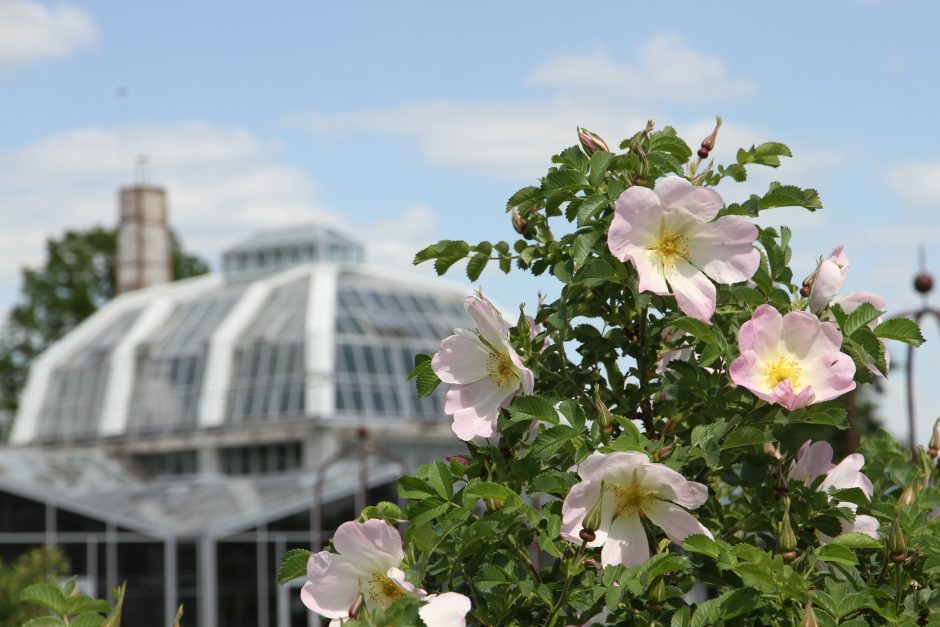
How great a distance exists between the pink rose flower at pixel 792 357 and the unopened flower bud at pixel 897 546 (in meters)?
0.35

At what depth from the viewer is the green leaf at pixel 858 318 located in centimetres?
285

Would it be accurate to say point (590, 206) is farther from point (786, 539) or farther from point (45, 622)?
point (45, 622)

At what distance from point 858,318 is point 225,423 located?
33078 millimetres

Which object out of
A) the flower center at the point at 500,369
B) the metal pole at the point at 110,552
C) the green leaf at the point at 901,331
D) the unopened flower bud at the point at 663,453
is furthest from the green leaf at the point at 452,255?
the metal pole at the point at 110,552

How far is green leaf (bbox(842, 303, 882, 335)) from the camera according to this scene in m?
2.85

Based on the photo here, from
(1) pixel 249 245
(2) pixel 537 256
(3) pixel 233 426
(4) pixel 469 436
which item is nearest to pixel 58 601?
(4) pixel 469 436

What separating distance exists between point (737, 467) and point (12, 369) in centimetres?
4871

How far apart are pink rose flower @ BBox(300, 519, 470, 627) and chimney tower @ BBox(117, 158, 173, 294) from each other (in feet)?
142

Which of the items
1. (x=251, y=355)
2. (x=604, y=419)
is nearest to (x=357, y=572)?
(x=604, y=419)

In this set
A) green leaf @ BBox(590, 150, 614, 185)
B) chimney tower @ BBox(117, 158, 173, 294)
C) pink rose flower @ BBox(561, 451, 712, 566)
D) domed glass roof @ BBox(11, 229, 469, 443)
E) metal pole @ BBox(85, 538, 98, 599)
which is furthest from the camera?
chimney tower @ BBox(117, 158, 173, 294)

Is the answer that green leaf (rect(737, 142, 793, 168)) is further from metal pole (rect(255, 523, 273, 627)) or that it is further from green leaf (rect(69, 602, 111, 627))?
metal pole (rect(255, 523, 273, 627))

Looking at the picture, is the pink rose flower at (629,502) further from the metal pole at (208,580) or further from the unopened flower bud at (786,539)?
the metal pole at (208,580)

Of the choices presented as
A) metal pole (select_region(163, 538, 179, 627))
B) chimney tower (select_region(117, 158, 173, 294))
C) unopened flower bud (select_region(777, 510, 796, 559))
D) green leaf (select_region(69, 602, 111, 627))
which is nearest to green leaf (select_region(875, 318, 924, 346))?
unopened flower bud (select_region(777, 510, 796, 559))

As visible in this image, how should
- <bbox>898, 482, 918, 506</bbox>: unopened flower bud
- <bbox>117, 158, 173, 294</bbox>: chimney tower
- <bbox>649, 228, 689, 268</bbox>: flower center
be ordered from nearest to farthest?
<bbox>649, 228, 689, 268</bbox>: flower center, <bbox>898, 482, 918, 506</bbox>: unopened flower bud, <bbox>117, 158, 173, 294</bbox>: chimney tower
